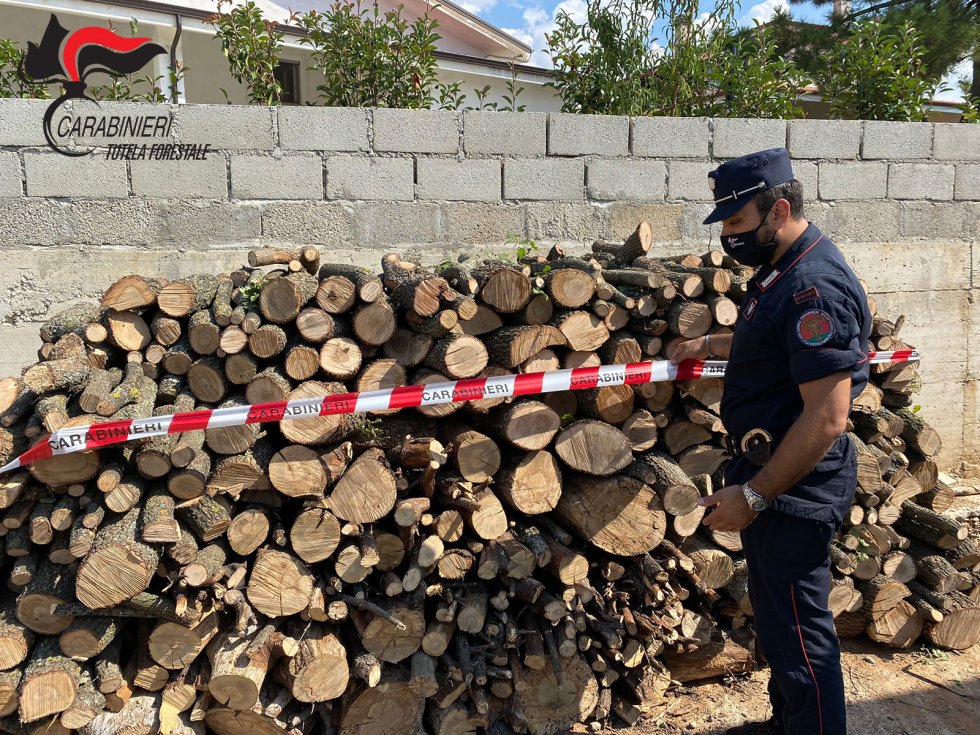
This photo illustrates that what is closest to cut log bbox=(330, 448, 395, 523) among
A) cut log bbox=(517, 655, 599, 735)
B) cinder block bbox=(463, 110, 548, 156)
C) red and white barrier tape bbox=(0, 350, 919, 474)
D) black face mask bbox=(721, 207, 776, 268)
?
red and white barrier tape bbox=(0, 350, 919, 474)

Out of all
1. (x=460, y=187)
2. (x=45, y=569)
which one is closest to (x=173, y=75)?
(x=460, y=187)

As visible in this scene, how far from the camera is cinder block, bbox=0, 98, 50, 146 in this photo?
415cm

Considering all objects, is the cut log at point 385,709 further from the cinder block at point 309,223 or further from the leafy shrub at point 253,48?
the leafy shrub at point 253,48

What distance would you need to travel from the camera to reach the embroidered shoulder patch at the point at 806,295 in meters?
2.36

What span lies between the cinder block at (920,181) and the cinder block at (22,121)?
5989 millimetres

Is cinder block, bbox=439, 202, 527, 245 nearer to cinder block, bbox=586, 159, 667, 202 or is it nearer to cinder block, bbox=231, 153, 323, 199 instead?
cinder block, bbox=586, 159, 667, 202

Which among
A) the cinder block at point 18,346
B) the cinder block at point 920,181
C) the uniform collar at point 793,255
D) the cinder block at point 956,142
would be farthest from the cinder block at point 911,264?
the cinder block at point 18,346

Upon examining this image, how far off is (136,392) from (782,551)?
2744mm

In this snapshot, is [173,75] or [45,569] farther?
[173,75]

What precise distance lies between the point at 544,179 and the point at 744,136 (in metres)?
1.59

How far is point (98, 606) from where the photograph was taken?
2760 millimetres

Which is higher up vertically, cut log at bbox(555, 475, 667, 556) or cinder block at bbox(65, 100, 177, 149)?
cinder block at bbox(65, 100, 177, 149)

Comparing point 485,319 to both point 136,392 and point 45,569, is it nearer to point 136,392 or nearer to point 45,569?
point 136,392

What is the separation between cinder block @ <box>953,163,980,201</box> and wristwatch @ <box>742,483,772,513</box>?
15.4ft
